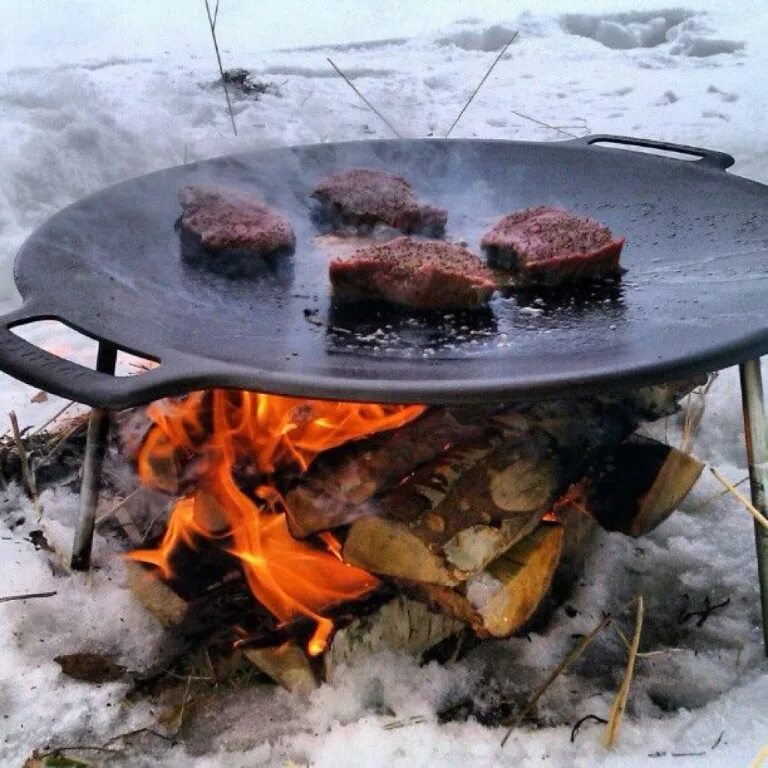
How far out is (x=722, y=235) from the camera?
7.42 ft

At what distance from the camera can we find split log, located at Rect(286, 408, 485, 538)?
1.86 meters

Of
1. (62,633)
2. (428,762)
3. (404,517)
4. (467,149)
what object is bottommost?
(62,633)

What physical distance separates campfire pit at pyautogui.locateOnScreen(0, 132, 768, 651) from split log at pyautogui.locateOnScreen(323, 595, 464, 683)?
74mm

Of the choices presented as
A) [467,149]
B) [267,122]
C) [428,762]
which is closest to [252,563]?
[428,762]

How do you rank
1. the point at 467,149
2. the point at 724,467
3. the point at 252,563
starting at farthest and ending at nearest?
the point at 467,149
the point at 724,467
the point at 252,563

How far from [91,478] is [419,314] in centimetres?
101

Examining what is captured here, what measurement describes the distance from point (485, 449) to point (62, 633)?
3.93ft

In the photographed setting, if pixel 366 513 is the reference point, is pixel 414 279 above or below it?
above

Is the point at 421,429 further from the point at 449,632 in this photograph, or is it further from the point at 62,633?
the point at 62,633

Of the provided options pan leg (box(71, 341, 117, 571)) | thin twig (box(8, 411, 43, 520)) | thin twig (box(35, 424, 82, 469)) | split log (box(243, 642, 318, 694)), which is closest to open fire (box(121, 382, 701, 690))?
split log (box(243, 642, 318, 694))

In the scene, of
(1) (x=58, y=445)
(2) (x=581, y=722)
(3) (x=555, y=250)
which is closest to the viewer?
(2) (x=581, y=722)

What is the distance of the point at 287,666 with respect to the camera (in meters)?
1.88

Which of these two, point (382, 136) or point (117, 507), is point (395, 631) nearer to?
point (117, 507)

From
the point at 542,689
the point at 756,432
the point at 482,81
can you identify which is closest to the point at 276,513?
the point at 542,689
